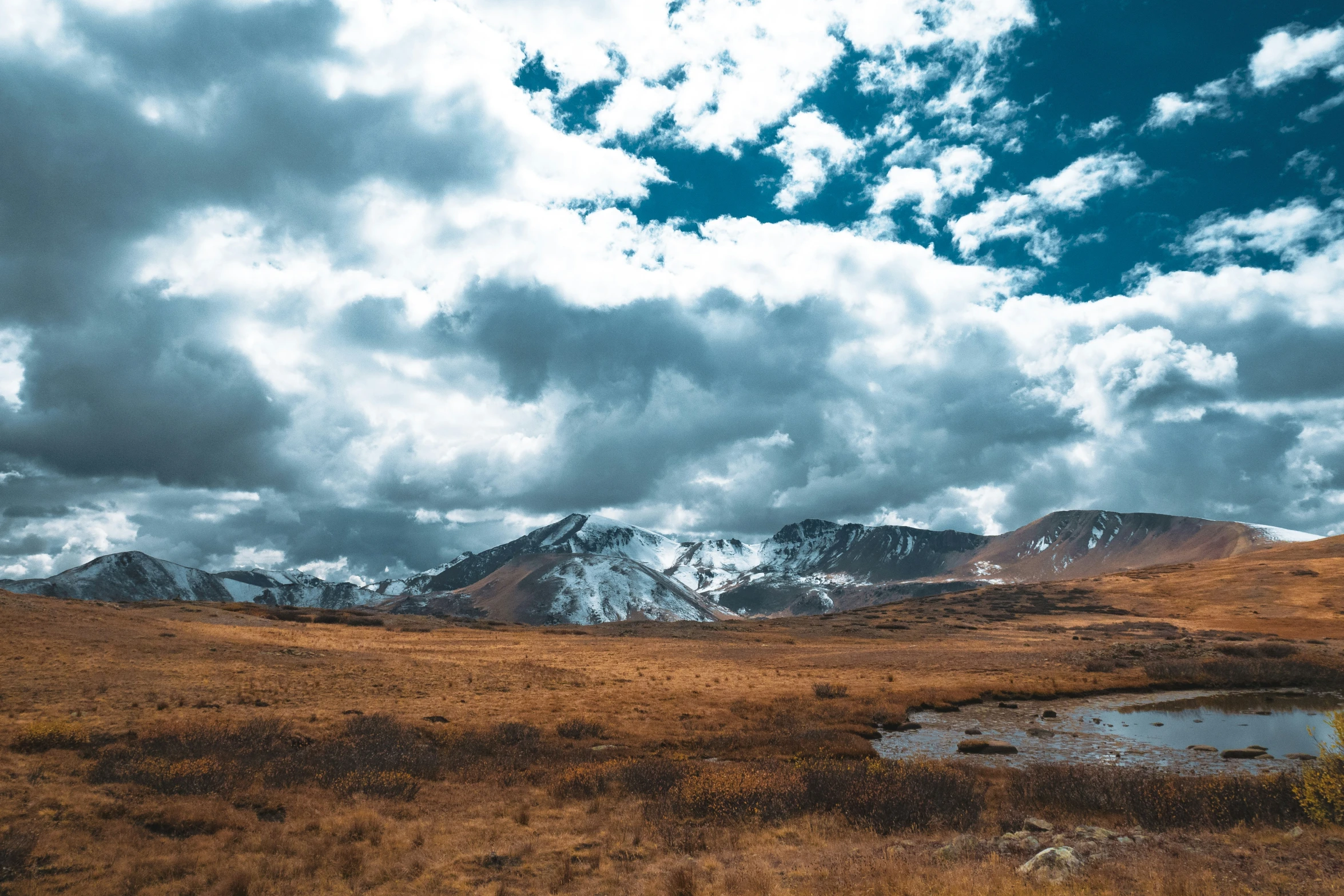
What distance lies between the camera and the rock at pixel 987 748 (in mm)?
30828

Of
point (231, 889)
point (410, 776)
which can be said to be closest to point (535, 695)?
point (410, 776)

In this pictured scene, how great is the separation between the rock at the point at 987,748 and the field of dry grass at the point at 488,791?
475cm

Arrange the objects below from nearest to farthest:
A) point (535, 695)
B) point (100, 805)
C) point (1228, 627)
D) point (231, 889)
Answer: point (231, 889) < point (100, 805) < point (535, 695) < point (1228, 627)

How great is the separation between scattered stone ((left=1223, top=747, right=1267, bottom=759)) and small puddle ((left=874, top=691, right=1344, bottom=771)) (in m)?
0.37

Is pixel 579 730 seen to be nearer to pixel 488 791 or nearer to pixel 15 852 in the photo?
pixel 488 791

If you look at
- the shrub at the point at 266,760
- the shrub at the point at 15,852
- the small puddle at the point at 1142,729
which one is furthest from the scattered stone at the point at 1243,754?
the shrub at the point at 15,852

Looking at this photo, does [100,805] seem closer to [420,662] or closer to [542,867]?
[542,867]

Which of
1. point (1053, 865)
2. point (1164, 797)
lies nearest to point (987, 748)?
point (1164, 797)

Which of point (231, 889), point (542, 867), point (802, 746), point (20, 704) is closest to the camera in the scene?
point (231, 889)

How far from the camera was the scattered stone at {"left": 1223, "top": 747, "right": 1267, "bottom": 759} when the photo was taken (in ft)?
95.7

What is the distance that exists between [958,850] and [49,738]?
28.4 meters

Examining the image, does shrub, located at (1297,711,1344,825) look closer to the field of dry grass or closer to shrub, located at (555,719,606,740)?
the field of dry grass

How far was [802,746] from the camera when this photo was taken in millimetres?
29938

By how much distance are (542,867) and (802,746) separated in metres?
17.4
